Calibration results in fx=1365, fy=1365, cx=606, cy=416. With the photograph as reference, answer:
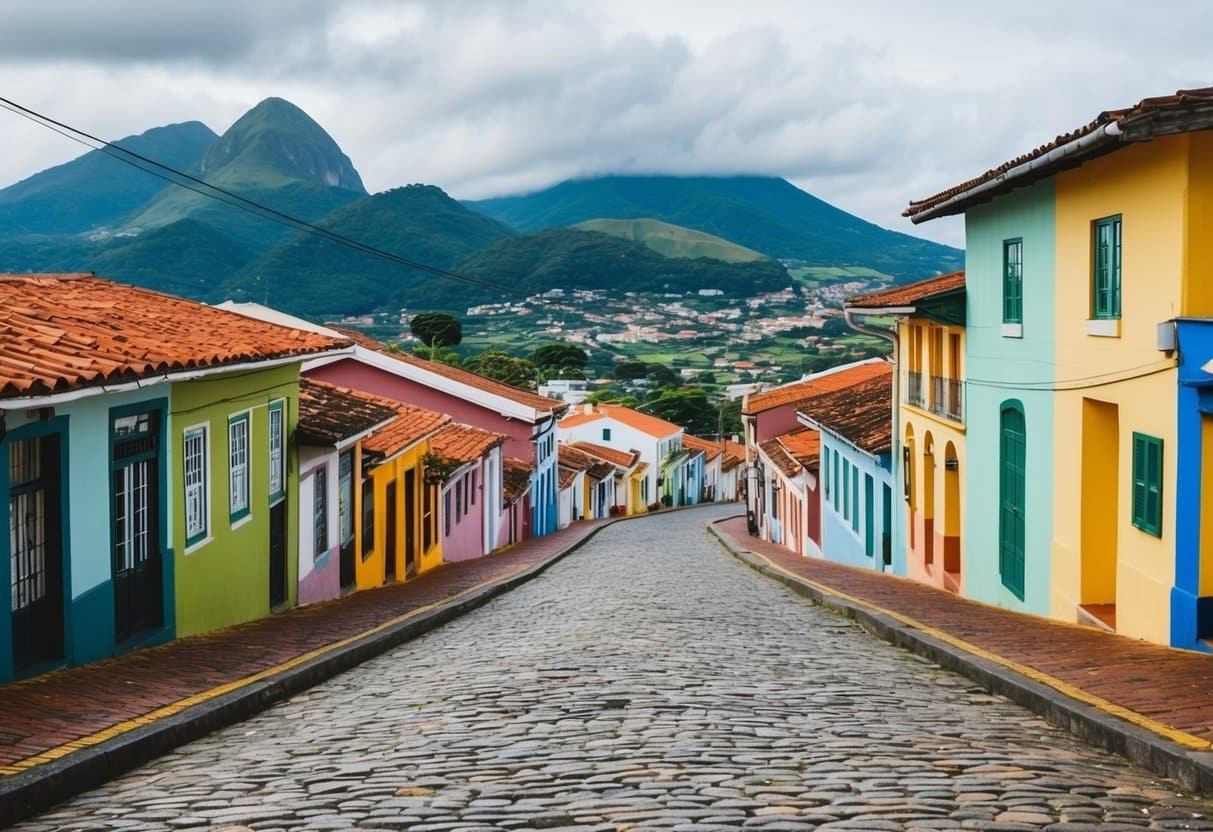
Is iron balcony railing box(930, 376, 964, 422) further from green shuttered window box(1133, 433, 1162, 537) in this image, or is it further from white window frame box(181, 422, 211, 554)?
white window frame box(181, 422, 211, 554)

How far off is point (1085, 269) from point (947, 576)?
804 cm

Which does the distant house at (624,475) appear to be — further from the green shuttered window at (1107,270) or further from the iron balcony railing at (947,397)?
the green shuttered window at (1107,270)

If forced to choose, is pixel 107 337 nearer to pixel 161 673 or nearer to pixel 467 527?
pixel 161 673

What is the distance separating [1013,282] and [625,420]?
5674 centimetres

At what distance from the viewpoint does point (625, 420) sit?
72.9 meters

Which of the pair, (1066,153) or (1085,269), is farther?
(1085,269)

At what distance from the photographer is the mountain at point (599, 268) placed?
15750 centimetres

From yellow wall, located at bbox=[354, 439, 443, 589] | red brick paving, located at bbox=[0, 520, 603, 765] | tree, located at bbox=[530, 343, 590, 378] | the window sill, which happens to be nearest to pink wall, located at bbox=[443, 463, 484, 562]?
yellow wall, located at bbox=[354, 439, 443, 589]

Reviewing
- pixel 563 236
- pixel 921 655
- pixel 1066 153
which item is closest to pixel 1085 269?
pixel 1066 153

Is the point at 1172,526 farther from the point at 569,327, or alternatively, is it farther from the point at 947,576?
the point at 569,327

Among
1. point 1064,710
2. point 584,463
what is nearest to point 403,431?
point 1064,710

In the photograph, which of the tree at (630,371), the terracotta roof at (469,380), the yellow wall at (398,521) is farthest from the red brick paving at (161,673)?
the tree at (630,371)

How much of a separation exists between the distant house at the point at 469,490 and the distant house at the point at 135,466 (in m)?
9.75

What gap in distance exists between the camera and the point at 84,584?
10.1 m
